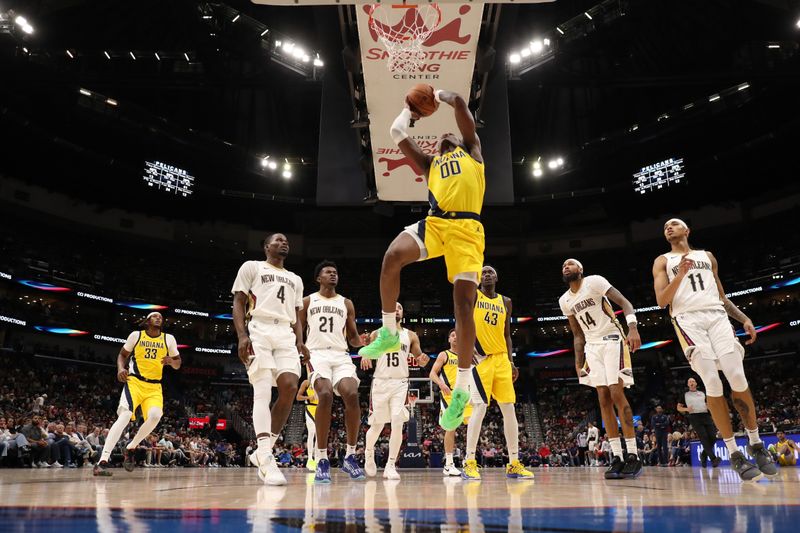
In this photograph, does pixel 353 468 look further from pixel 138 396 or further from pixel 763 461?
pixel 763 461

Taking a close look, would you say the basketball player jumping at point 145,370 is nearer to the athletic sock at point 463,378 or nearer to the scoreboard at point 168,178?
the athletic sock at point 463,378

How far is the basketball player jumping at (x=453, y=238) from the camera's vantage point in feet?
13.7

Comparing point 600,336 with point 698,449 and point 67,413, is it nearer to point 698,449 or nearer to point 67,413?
point 698,449

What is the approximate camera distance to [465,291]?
4219 mm

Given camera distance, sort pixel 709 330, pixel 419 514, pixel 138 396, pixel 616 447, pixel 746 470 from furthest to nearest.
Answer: pixel 138 396
pixel 616 447
pixel 709 330
pixel 746 470
pixel 419 514

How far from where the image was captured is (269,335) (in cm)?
542

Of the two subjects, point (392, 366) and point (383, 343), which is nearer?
point (383, 343)

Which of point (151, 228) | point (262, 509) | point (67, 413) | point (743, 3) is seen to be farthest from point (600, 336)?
point (151, 228)

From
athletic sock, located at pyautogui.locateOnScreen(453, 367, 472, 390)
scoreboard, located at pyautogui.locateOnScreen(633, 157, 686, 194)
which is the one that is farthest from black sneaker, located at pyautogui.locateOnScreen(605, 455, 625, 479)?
scoreboard, located at pyautogui.locateOnScreen(633, 157, 686, 194)

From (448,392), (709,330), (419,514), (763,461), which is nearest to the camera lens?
(419,514)

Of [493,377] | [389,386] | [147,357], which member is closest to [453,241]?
[493,377]

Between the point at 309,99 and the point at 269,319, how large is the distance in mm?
20590

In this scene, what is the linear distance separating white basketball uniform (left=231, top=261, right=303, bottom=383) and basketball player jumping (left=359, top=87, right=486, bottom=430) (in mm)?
1258

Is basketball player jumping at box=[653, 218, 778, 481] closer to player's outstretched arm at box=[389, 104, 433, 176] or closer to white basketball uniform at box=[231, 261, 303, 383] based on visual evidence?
player's outstretched arm at box=[389, 104, 433, 176]
